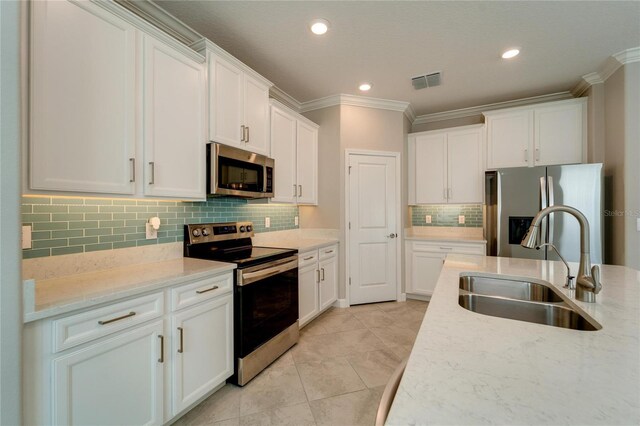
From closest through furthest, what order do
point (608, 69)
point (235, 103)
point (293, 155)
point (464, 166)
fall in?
point (235, 103)
point (608, 69)
point (293, 155)
point (464, 166)

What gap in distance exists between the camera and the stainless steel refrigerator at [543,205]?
273 centimetres

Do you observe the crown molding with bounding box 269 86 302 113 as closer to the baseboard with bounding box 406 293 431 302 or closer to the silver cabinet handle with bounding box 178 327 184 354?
the silver cabinet handle with bounding box 178 327 184 354

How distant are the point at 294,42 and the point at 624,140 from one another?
324 centimetres

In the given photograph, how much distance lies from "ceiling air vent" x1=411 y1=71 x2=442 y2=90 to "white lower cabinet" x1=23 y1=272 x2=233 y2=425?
285 cm

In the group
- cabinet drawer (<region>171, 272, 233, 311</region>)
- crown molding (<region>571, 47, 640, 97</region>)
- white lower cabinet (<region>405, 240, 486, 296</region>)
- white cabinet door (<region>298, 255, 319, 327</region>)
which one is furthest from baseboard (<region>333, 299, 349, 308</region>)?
crown molding (<region>571, 47, 640, 97</region>)

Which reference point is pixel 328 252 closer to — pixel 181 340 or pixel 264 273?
pixel 264 273

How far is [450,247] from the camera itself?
3566mm

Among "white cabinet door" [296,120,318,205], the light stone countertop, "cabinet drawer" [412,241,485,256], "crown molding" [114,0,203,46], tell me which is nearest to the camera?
the light stone countertop

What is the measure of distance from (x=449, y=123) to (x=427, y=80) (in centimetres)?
132

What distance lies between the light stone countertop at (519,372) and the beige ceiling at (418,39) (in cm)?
213

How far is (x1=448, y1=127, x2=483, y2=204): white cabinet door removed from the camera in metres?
3.61

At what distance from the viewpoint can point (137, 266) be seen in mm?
1819

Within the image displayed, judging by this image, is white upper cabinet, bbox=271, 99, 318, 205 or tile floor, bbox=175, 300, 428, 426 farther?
white upper cabinet, bbox=271, 99, 318, 205

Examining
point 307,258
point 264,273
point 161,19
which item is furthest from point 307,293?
point 161,19
